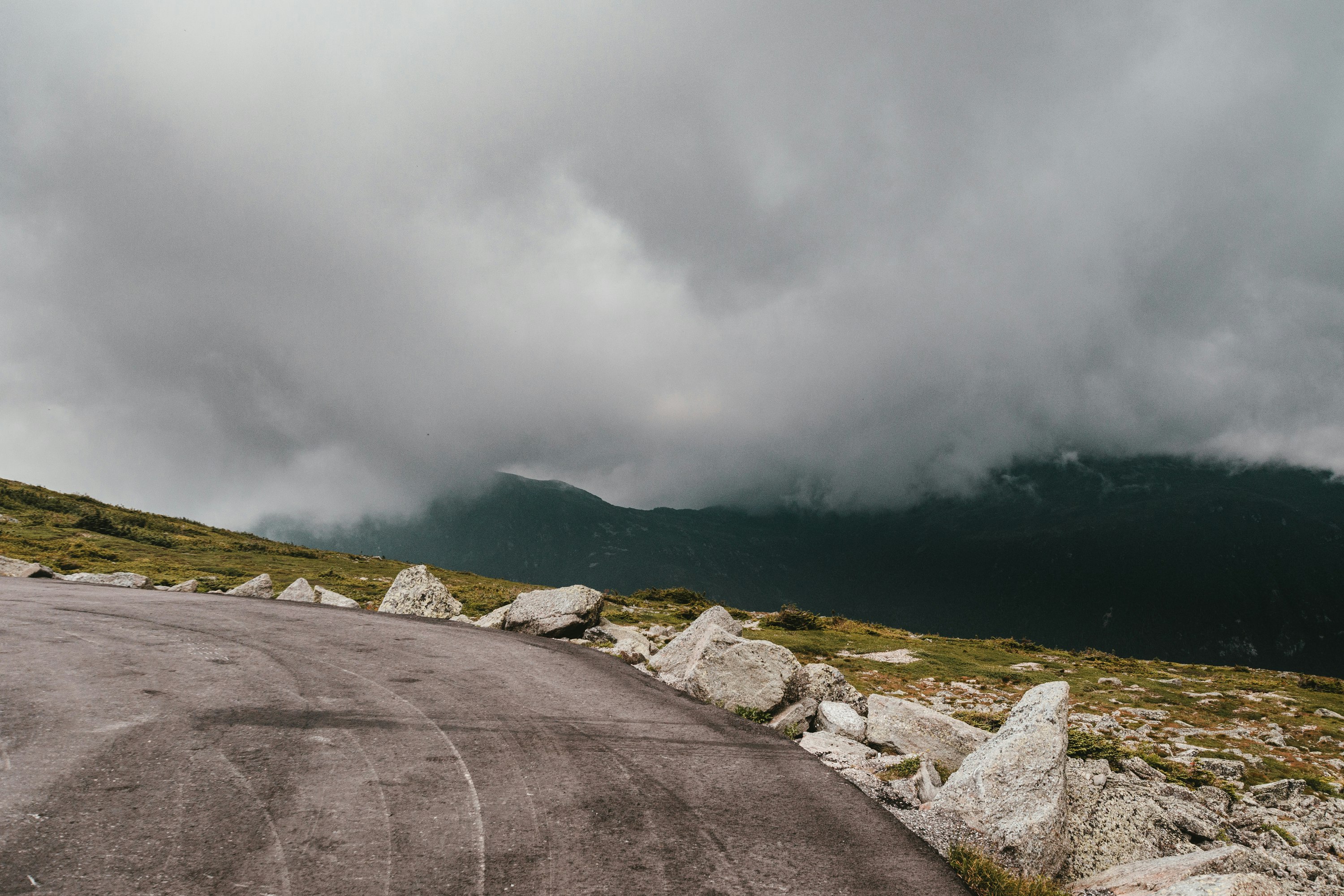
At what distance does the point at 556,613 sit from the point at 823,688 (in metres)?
10.3

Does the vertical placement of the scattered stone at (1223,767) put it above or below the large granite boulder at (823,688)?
below

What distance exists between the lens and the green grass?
22.0ft

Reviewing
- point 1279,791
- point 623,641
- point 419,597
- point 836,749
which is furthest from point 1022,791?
point 419,597

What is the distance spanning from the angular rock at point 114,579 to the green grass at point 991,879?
98.3 feet

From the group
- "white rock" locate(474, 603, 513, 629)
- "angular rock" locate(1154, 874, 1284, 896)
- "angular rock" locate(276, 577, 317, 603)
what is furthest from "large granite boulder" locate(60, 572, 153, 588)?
"angular rock" locate(1154, 874, 1284, 896)

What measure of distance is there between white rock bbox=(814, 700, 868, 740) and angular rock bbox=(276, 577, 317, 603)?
22.6m

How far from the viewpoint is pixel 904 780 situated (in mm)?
10625

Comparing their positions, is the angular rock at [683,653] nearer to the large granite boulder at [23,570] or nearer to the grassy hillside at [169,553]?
the grassy hillside at [169,553]

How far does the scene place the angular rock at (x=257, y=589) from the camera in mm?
25969

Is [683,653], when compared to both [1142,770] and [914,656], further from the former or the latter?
[914,656]

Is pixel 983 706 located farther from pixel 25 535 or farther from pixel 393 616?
pixel 25 535

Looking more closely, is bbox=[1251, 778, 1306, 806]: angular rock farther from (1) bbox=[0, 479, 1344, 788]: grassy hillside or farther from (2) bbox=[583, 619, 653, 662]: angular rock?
(2) bbox=[583, 619, 653, 662]: angular rock

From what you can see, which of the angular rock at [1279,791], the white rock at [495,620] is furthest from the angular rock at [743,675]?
the angular rock at [1279,791]

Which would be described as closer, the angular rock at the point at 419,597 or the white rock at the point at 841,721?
the white rock at the point at 841,721
